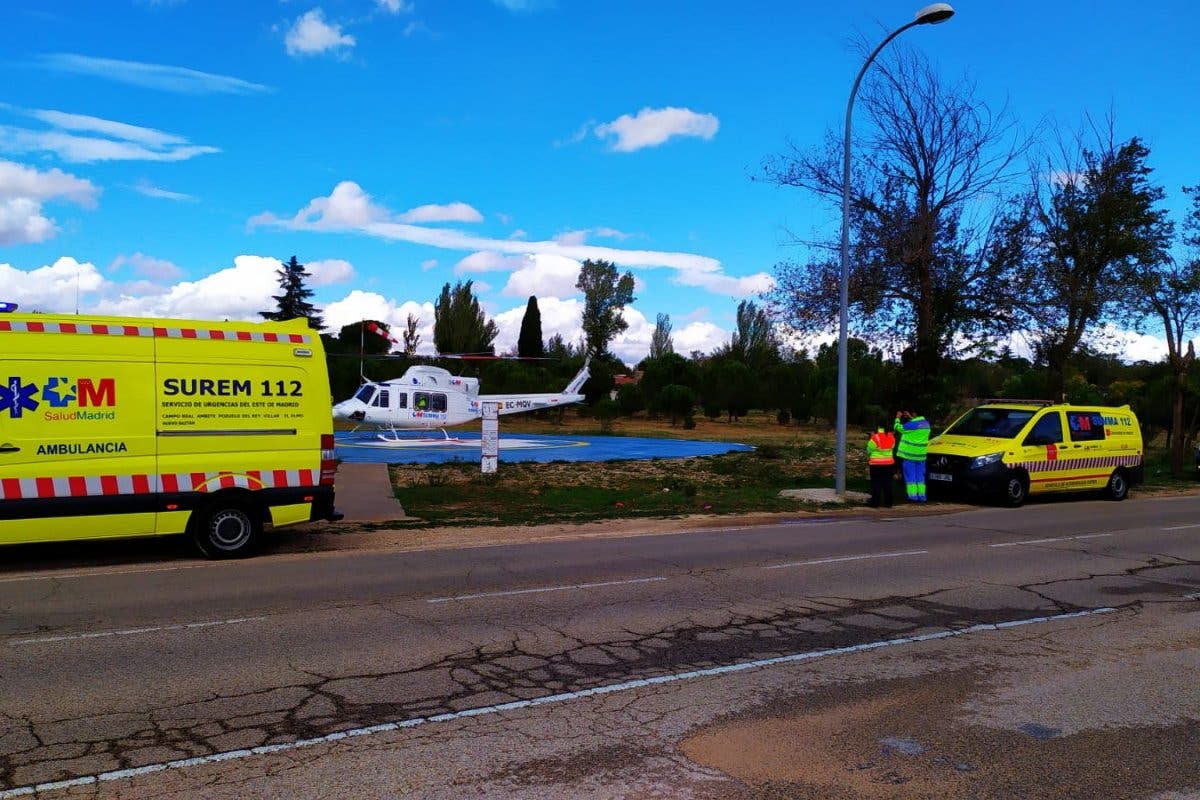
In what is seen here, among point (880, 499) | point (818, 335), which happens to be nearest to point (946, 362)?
point (818, 335)

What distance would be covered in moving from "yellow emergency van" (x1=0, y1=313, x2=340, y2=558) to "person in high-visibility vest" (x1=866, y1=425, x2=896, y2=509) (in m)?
10.2

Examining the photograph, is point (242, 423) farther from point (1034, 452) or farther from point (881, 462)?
point (1034, 452)

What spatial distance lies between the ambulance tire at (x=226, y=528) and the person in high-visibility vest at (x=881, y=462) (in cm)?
1109

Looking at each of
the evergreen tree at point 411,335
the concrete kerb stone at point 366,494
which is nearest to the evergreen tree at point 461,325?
the evergreen tree at point 411,335

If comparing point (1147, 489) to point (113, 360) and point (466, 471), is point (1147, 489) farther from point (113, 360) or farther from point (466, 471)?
point (113, 360)

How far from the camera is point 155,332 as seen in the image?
1031 cm

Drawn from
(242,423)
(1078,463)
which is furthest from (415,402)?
(242,423)

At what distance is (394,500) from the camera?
54.9 ft

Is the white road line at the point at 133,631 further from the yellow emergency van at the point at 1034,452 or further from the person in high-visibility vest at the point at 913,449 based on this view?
the yellow emergency van at the point at 1034,452

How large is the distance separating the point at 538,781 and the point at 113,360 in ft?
25.9

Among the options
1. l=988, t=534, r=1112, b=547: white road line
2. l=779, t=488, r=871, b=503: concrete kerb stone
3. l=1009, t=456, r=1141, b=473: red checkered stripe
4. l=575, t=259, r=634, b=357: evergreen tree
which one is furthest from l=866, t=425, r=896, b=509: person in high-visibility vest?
l=575, t=259, r=634, b=357: evergreen tree

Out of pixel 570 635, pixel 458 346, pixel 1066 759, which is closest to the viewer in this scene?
pixel 1066 759

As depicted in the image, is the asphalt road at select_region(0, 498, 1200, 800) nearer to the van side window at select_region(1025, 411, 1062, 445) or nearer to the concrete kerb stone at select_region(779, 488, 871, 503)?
the concrete kerb stone at select_region(779, 488, 871, 503)

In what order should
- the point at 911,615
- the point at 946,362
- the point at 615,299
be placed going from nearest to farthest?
the point at 911,615
the point at 946,362
the point at 615,299
